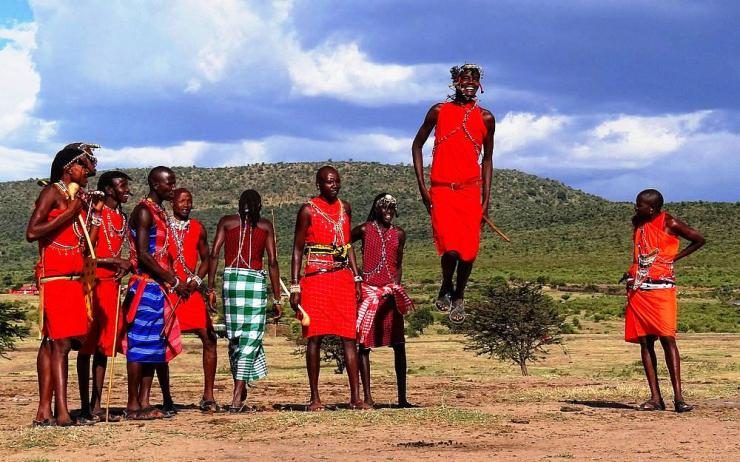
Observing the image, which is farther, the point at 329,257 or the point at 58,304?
the point at 329,257

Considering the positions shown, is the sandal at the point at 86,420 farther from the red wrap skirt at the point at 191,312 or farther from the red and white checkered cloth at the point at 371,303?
the red and white checkered cloth at the point at 371,303

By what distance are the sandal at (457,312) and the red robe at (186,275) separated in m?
2.63

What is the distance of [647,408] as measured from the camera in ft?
37.7

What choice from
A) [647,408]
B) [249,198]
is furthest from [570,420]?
[249,198]

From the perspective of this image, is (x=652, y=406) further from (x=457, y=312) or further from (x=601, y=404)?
(x=457, y=312)

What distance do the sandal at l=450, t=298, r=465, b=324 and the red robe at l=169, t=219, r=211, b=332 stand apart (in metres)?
2.63

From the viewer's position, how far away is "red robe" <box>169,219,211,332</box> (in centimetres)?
1061

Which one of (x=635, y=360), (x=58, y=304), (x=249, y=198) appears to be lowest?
(x=635, y=360)

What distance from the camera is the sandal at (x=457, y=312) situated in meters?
9.93

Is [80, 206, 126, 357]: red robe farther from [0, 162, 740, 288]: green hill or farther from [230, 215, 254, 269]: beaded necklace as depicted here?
[0, 162, 740, 288]: green hill

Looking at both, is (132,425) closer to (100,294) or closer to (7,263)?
(100,294)

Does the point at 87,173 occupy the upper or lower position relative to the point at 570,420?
upper

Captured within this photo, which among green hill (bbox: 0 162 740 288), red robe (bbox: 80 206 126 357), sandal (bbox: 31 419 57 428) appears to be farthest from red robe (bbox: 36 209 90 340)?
green hill (bbox: 0 162 740 288)

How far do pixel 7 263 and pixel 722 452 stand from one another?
11351 centimetres
